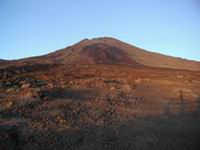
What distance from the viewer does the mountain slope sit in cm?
3044

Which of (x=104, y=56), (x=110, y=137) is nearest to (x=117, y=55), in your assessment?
(x=104, y=56)

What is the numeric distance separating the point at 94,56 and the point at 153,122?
20846mm

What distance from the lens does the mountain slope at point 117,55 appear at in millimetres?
30438

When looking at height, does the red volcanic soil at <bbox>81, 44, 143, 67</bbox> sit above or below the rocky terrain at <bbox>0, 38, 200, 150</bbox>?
above

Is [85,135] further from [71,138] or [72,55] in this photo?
[72,55]

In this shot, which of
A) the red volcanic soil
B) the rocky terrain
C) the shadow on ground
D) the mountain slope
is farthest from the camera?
the mountain slope

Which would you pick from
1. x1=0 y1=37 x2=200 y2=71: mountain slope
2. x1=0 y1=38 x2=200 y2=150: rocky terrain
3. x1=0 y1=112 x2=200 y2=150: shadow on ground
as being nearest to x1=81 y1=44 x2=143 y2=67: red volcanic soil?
x1=0 y1=37 x2=200 y2=71: mountain slope

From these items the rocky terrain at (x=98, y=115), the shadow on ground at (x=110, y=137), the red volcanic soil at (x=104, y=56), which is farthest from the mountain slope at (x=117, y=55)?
the shadow on ground at (x=110, y=137)

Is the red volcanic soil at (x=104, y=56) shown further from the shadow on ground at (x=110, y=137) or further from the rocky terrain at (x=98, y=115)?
the shadow on ground at (x=110, y=137)

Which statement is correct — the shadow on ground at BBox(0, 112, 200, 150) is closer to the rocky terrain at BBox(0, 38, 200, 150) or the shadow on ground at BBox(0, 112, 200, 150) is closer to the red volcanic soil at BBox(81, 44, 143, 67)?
the rocky terrain at BBox(0, 38, 200, 150)

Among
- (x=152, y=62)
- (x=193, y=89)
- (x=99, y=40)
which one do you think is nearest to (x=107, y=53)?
(x=152, y=62)

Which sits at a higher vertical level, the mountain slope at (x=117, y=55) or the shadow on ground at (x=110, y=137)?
the mountain slope at (x=117, y=55)

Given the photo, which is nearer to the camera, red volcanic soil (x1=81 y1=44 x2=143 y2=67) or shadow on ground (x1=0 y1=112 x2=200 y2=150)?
shadow on ground (x1=0 y1=112 x2=200 y2=150)

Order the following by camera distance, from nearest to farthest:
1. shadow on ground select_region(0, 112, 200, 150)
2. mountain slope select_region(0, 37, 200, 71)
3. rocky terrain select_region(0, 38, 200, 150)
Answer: shadow on ground select_region(0, 112, 200, 150)
rocky terrain select_region(0, 38, 200, 150)
mountain slope select_region(0, 37, 200, 71)
